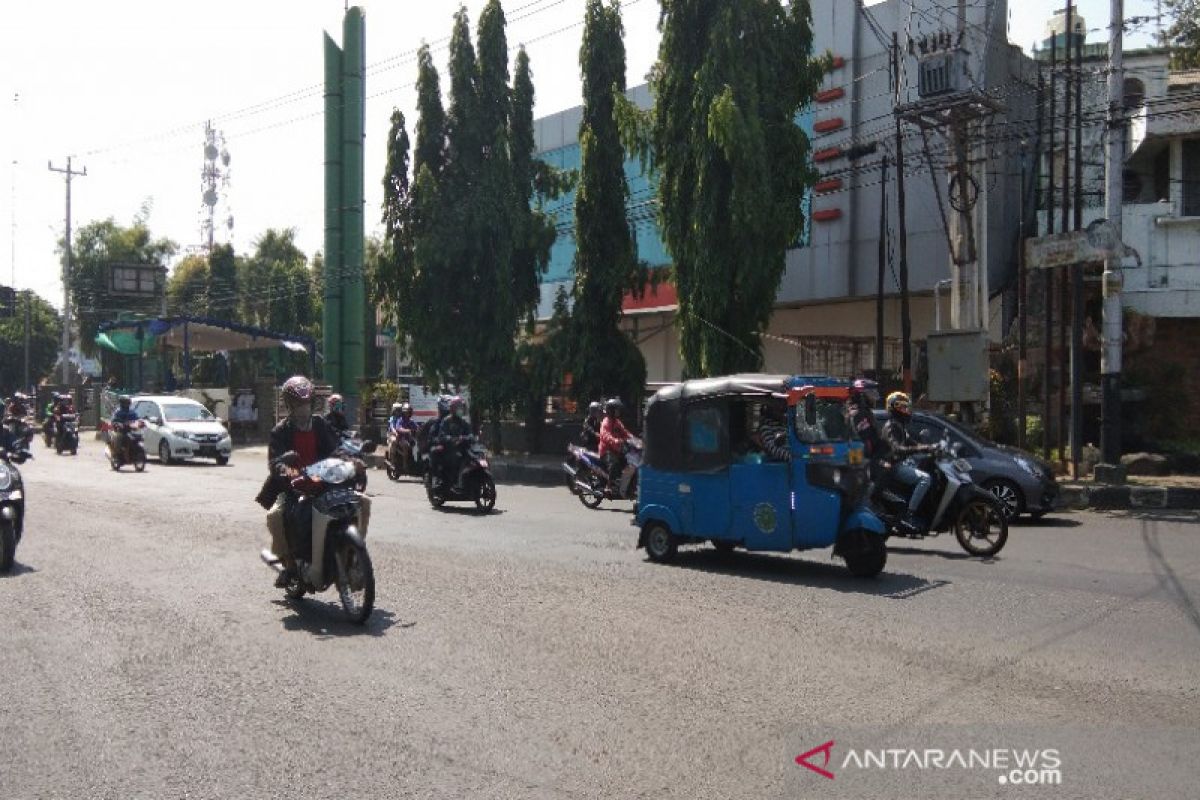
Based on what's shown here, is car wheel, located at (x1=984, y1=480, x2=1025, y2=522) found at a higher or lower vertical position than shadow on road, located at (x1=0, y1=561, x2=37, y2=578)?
higher

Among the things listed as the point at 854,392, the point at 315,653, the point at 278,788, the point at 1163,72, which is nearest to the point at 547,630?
the point at 315,653

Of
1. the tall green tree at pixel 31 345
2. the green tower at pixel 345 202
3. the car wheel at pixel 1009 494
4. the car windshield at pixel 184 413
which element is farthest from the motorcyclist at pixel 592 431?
the tall green tree at pixel 31 345

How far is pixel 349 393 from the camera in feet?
107

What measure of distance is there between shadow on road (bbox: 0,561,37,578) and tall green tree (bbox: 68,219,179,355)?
51.5 metres

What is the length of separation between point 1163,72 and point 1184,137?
235 cm

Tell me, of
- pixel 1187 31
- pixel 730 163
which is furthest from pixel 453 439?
pixel 1187 31

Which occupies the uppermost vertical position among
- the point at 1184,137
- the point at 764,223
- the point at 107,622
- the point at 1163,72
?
the point at 1163,72

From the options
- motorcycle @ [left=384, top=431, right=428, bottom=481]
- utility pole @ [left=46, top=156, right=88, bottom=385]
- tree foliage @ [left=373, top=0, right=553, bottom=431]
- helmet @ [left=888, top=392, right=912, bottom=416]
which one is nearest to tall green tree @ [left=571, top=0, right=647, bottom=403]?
tree foliage @ [left=373, top=0, right=553, bottom=431]

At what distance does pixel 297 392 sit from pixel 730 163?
14.5m

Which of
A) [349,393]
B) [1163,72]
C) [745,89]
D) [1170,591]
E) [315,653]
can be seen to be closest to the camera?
[315,653]

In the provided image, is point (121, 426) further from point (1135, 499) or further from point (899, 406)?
point (1135, 499)

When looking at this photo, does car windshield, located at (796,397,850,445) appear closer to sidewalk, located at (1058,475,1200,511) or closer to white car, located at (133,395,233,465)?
sidewalk, located at (1058,475,1200,511)

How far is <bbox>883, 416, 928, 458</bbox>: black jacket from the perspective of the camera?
11.0 m

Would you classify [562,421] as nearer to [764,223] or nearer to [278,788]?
[764,223]
